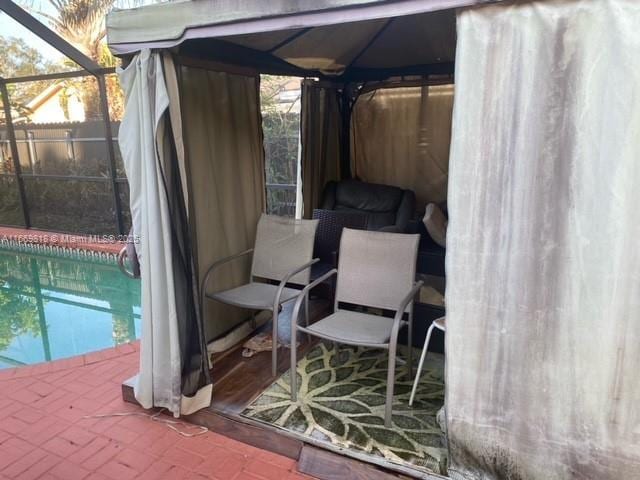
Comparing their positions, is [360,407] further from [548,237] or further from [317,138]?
[317,138]

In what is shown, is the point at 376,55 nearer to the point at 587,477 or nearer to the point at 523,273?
the point at 523,273

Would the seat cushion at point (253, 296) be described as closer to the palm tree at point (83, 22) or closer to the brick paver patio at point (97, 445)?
the brick paver patio at point (97, 445)

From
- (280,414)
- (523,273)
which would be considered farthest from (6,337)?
(523,273)

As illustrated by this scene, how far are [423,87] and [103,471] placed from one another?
14.6 feet

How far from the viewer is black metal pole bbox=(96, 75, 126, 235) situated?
6309mm

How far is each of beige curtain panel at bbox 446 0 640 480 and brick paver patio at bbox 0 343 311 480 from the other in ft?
3.54

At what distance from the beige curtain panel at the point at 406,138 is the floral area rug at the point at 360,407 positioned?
8.27 feet

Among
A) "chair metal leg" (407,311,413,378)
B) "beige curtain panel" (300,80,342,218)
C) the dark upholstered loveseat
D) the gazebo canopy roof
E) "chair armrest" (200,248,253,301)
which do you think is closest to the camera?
the gazebo canopy roof

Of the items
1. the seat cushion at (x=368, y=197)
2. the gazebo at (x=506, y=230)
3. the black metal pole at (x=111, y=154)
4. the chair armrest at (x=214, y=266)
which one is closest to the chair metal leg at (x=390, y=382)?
the gazebo at (x=506, y=230)

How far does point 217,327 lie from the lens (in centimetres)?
A: 327

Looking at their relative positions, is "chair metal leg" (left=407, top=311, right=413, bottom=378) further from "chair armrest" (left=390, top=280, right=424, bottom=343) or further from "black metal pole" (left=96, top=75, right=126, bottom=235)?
"black metal pole" (left=96, top=75, right=126, bottom=235)

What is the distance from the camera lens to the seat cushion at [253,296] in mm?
2973

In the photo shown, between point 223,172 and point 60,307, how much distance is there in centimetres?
336

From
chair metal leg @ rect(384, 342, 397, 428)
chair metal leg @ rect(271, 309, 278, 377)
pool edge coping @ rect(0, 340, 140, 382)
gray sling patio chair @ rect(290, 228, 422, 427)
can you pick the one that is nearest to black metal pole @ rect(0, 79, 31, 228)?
pool edge coping @ rect(0, 340, 140, 382)
